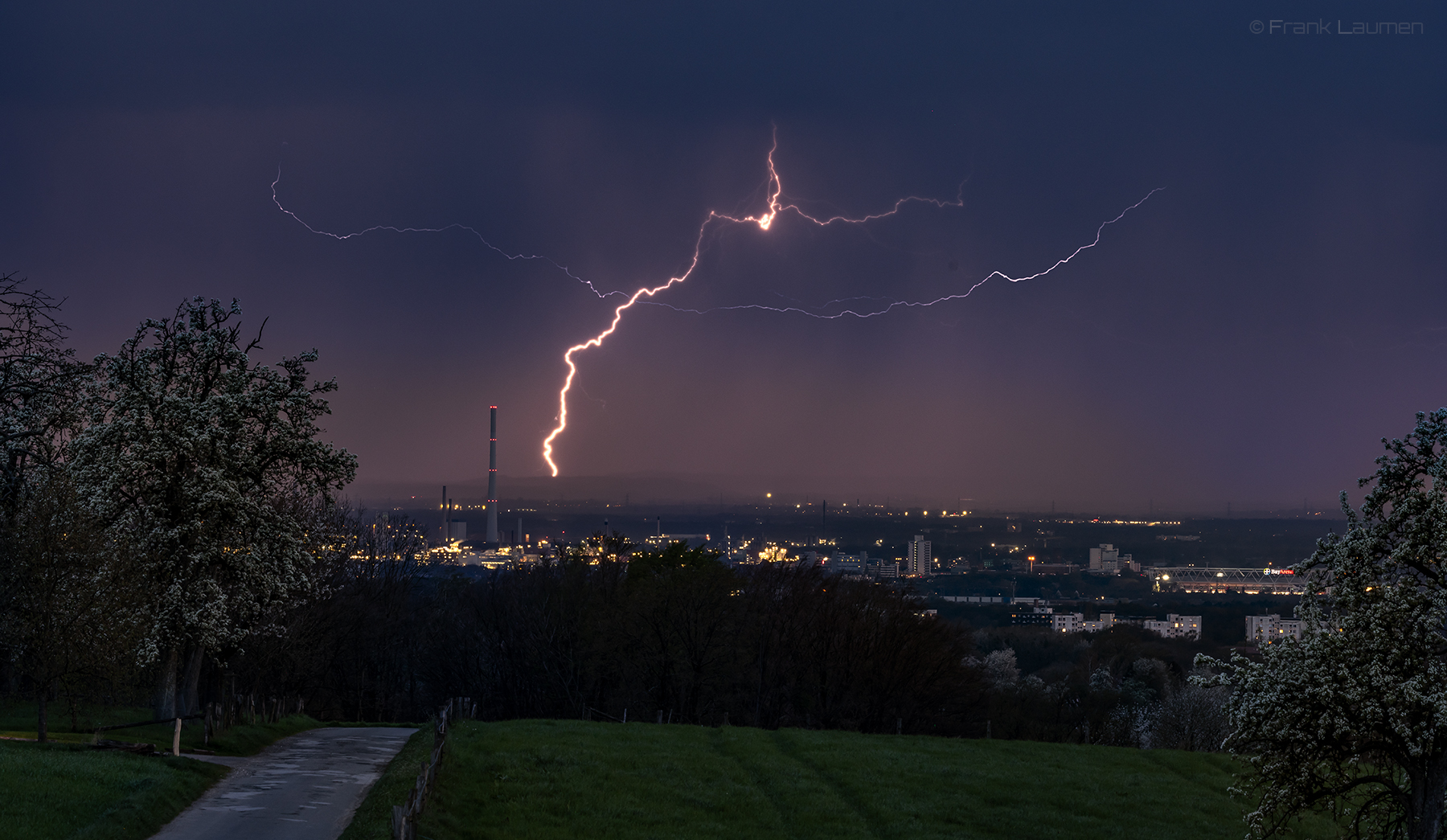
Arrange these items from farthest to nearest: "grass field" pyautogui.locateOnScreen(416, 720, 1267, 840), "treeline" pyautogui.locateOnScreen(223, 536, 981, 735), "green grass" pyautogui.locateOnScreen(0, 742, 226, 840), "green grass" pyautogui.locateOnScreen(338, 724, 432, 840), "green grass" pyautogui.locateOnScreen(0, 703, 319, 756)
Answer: "treeline" pyautogui.locateOnScreen(223, 536, 981, 735) → "green grass" pyautogui.locateOnScreen(0, 703, 319, 756) → "grass field" pyautogui.locateOnScreen(416, 720, 1267, 840) → "green grass" pyautogui.locateOnScreen(338, 724, 432, 840) → "green grass" pyautogui.locateOnScreen(0, 742, 226, 840)

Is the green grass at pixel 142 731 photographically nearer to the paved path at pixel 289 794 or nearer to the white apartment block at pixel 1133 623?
the paved path at pixel 289 794

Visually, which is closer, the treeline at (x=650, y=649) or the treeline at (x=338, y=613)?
the treeline at (x=338, y=613)

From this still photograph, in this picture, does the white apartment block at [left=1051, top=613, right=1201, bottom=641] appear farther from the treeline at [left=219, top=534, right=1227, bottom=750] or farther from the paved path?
the paved path

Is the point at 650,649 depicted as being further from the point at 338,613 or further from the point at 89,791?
the point at 89,791

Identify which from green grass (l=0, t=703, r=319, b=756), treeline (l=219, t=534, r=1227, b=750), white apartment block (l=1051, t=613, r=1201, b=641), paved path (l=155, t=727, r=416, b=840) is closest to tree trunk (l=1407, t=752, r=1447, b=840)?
paved path (l=155, t=727, r=416, b=840)

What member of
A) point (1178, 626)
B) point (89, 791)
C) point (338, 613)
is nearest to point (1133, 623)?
point (1178, 626)

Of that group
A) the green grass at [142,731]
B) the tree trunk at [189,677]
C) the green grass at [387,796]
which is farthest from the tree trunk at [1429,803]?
the tree trunk at [189,677]

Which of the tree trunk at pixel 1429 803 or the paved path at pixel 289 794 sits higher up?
the tree trunk at pixel 1429 803
